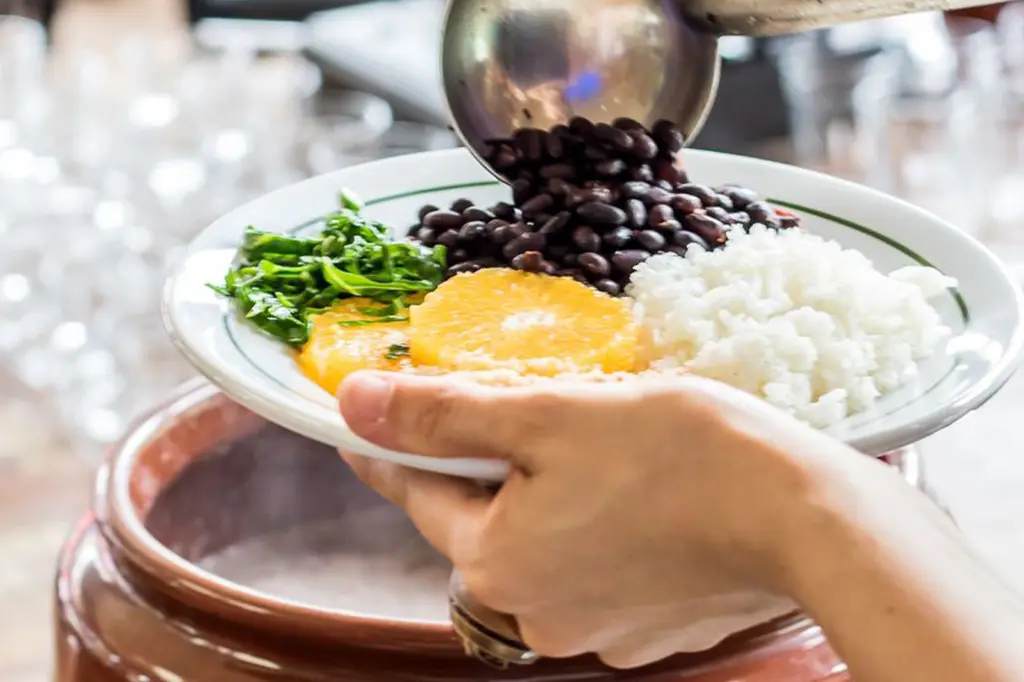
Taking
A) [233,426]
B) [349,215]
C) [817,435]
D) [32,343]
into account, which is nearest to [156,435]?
[233,426]

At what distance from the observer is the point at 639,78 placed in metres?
1.21

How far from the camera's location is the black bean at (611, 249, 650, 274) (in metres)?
1.04

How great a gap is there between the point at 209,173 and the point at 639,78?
1.60 meters

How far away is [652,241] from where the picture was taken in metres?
1.06

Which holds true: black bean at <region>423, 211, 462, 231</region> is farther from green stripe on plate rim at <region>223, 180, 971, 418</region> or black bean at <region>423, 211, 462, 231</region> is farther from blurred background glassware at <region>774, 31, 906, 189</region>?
blurred background glassware at <region>774, 31, 906, 189</region>

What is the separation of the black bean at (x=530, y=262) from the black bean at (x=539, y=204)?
0.06 metres

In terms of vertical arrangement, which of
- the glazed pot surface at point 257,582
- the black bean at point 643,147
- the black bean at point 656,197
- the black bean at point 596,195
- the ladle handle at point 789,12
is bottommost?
the glazed pot surface at point 257,582

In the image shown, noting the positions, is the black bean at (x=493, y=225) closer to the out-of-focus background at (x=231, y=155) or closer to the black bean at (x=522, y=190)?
the black bean at (x=522, y=190)

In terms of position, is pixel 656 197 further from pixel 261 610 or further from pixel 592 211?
pixel 261 610

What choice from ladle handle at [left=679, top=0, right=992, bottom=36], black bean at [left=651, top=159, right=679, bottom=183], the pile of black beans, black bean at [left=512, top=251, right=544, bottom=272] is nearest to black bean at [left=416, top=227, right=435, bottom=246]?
the pile of black beans

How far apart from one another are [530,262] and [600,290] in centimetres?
6

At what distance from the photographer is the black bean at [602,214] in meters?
1.06

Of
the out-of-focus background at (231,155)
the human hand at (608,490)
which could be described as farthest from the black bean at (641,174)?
the out-of-focus background at (231,155)

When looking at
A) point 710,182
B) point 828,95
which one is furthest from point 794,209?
point 828,95
